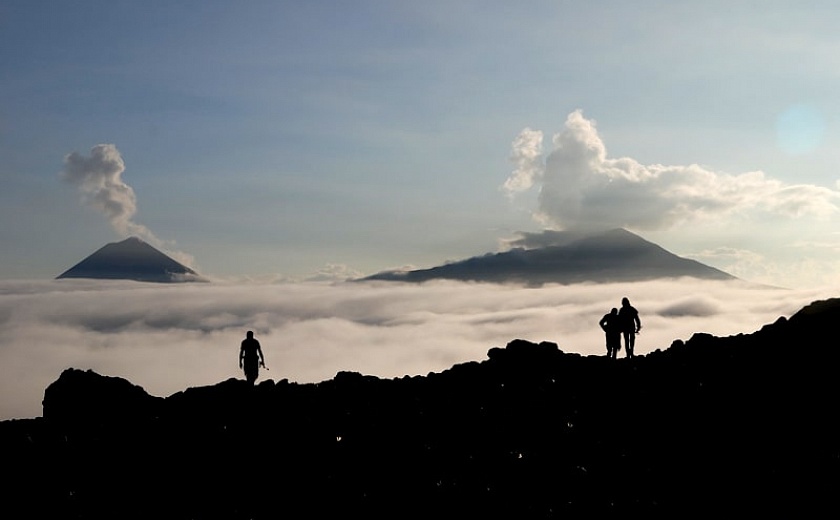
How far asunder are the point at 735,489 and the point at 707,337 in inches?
498

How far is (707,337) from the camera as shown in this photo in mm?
30094

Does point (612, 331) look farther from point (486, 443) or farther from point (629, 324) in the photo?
point (486, 443)

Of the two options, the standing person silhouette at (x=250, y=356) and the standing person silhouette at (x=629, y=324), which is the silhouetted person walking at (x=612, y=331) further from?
the standing person silhouette at (x=250, y=356)

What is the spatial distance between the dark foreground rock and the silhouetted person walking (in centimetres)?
238

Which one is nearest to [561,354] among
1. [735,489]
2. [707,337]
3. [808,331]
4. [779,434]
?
[707,337]

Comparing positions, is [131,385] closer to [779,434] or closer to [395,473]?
[395,473]

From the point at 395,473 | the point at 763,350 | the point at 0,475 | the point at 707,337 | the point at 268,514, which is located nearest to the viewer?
the point at 268,514

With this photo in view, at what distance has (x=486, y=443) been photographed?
22.3m

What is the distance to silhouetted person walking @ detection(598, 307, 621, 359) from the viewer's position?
3108 centimetres

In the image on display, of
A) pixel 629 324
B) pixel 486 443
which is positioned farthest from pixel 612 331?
pixel 486 443

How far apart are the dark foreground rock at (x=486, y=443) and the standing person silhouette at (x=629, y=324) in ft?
6.63

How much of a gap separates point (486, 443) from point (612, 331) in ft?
34.7

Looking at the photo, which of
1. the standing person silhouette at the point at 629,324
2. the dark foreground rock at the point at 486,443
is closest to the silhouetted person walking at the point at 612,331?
the standing person silhouette at the point at 629,324

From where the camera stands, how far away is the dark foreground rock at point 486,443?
18766mm
